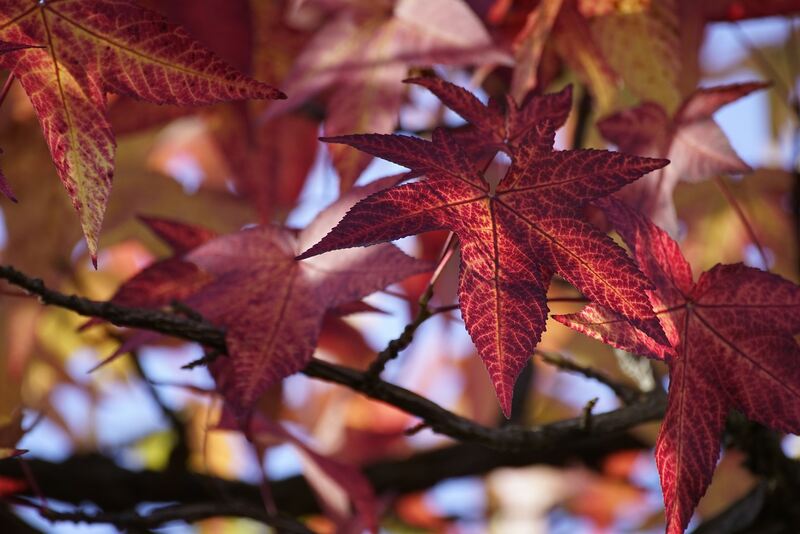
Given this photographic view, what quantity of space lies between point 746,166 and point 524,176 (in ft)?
1.00

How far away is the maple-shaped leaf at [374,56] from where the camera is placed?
2.76ft

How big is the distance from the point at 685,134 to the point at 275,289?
0.39 meters

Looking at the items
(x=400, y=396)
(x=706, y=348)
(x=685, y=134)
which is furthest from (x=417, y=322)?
(x=685, y=134)

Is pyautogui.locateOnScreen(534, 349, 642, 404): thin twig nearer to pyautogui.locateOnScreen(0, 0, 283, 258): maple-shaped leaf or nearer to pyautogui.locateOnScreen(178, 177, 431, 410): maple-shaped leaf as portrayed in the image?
pyautogui.locateOnScreen(178, 177, 431, 410): maple-shaped leaf

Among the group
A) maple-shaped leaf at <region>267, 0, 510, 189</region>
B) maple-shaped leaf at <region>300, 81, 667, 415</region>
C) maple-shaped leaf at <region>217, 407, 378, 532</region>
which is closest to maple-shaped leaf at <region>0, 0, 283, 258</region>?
maple-shaped leaf at <region>300, 81, 667, 415</region>

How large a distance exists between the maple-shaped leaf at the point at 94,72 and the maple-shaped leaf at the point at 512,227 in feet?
0.33

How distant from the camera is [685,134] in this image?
0.83m

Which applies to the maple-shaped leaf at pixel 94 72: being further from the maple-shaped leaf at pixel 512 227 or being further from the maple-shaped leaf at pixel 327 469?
the maple-shaped leaf at pixel 327 469

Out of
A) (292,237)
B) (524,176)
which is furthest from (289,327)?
(524,176)

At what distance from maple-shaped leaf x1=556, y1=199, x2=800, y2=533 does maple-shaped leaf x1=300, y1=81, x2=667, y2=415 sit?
33 mm

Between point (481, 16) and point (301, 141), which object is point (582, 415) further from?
point (301, 141)

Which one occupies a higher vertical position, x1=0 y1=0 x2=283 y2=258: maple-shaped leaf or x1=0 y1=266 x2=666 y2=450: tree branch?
x1=0 y1=0 x2=283 y2=258: maple-shaped leaf

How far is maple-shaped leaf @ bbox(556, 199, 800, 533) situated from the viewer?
1.90ft

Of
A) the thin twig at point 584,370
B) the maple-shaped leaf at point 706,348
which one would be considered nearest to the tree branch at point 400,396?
the thin twig at point 584,370
